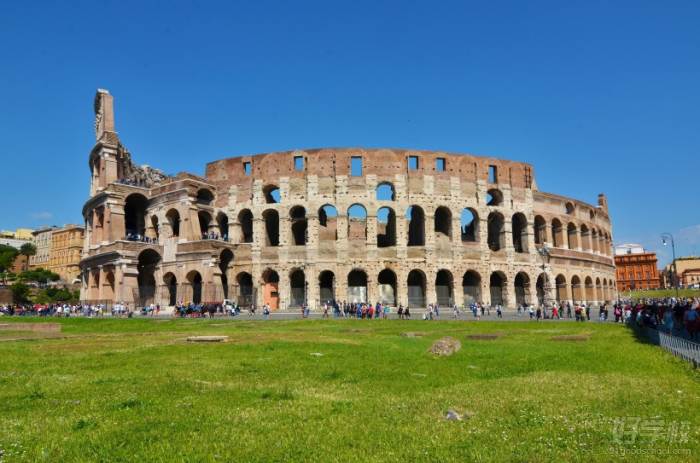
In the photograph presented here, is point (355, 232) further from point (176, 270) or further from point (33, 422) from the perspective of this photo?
point (33, 422)

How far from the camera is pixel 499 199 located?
43406 millimetres

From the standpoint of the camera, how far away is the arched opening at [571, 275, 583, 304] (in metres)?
47.1

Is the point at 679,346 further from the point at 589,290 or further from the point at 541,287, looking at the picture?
the point at 589,290

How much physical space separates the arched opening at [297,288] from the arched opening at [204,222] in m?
7.31

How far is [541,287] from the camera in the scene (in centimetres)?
4472

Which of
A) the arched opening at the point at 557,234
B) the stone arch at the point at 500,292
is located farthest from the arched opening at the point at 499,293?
the arched opening at the point at 557,234

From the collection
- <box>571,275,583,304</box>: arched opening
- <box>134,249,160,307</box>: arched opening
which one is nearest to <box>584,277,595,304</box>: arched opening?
<box>571,275,583,304</box>: arched opening

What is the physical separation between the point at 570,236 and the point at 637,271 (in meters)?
71.7

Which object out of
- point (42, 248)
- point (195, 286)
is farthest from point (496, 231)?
point (42, 248)

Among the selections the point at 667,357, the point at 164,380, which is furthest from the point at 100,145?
the point at 667,357

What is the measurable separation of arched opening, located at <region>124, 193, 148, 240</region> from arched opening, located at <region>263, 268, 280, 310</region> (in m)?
11.9

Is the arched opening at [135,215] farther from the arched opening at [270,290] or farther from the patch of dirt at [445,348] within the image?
the patch of dirt at [445,348]

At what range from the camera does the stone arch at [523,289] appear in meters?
43.1

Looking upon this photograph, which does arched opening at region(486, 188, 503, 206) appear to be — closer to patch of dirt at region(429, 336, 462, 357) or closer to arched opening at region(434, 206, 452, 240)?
arched opening at region(434, 206, 452, 240)
